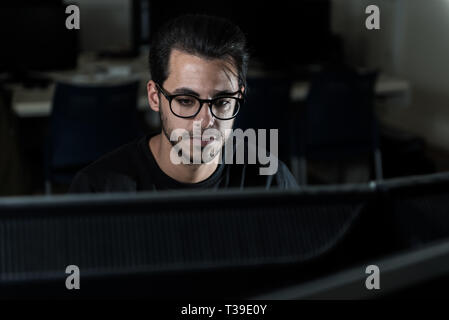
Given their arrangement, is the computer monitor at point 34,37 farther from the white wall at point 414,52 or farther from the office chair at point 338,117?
the white wall at point 414,52

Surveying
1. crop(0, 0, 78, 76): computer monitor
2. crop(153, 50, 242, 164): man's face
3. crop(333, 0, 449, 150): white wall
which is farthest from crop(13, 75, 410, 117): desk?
crop(153, 50, 242, 164): man's face

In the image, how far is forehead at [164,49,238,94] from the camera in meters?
1.08

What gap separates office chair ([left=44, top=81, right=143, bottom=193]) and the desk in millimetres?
259

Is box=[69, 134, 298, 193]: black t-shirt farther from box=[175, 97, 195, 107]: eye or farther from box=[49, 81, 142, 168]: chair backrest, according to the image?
box=[49, 81, 142, 168]: chair backrest

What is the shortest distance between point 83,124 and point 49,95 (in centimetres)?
49

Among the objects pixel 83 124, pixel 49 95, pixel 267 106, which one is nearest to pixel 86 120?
pixel 83 124

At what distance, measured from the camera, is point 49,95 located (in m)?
3.03

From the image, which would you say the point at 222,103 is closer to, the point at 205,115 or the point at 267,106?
the point at 205,115

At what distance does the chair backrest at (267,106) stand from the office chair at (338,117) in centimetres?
16

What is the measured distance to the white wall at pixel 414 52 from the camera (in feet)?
14.0

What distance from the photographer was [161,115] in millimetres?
1173

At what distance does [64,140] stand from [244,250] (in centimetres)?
220
